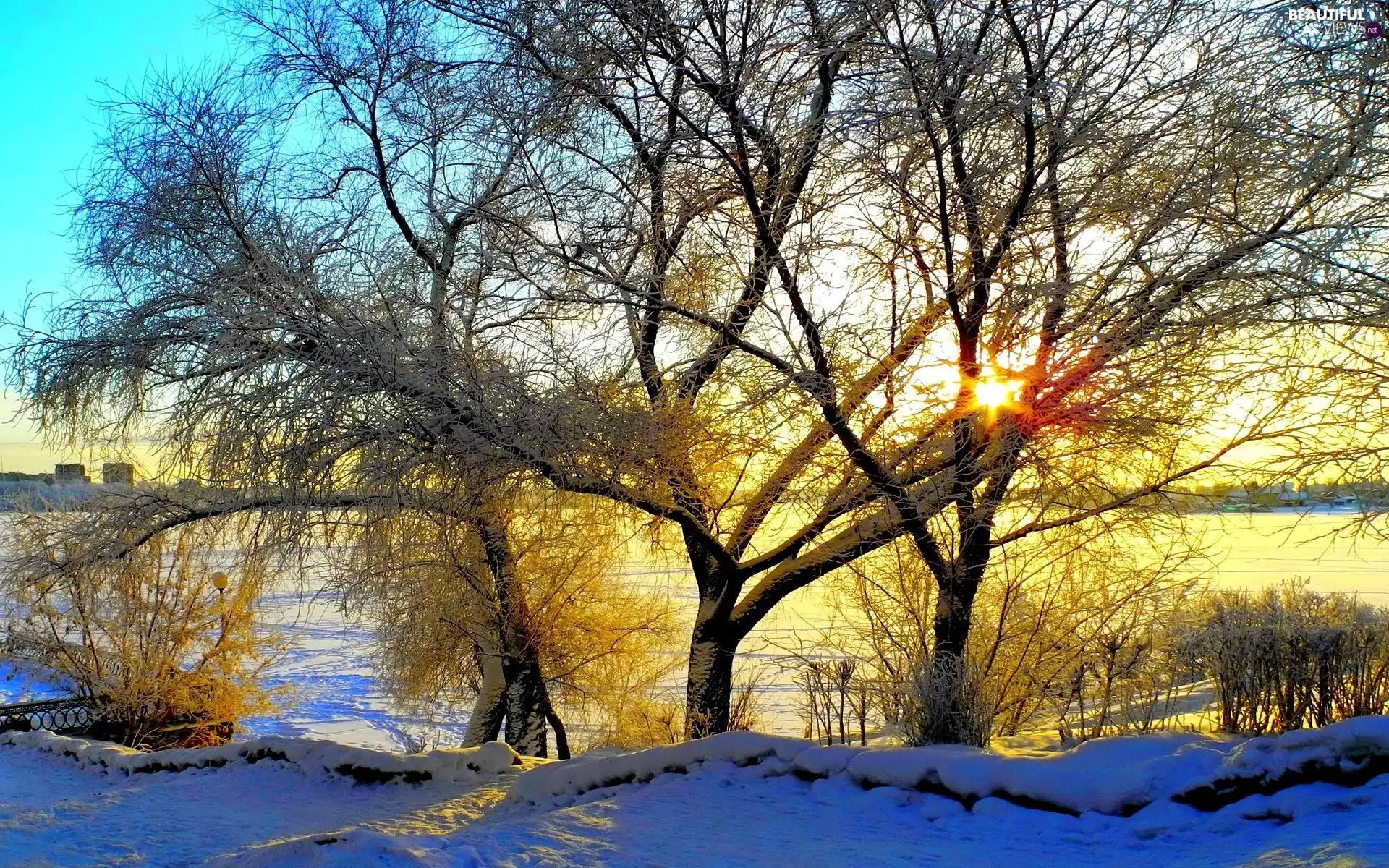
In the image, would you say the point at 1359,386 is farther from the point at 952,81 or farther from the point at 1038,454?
the point at 952,81

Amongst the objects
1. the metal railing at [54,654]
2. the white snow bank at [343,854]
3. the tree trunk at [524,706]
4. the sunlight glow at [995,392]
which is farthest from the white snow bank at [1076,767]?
the metal railing at [54,654]

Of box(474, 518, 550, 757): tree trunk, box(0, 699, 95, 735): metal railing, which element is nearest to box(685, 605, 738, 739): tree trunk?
box(474, 518, 550, 757): tree trunk

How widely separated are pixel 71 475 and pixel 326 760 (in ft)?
22.8

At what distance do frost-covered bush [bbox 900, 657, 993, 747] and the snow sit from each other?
89 centimetres

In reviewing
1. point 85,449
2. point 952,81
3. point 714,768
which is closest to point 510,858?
point 714,768

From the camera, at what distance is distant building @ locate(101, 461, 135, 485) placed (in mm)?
10945

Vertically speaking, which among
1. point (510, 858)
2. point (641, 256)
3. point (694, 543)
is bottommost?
point (510, 858)

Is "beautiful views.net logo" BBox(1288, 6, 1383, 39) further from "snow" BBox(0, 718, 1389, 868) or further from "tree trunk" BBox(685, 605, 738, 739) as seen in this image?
"tree trunk" BBox(685, 605, 738, 739)

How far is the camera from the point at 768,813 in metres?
5.58

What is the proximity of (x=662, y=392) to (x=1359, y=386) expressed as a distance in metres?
5.52

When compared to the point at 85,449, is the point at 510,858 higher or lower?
lower

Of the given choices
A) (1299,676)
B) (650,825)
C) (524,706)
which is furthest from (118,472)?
(1299,676)

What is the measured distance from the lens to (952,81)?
693 centimetres

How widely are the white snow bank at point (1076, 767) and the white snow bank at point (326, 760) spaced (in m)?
1.12
